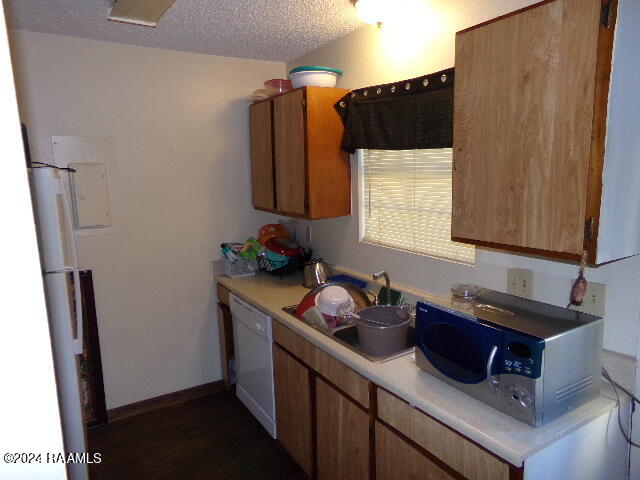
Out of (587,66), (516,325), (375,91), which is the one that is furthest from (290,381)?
(587,66)

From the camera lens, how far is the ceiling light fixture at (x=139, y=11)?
1.96 meters

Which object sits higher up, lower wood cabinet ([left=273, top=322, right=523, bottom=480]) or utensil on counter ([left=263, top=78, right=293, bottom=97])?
utensil on counter ([left=263, top=78, right=293, bottom=97])

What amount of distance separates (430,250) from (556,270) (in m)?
0.68

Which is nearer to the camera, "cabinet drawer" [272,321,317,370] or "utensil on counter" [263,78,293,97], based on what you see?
"cabinet drawer" [272,321,317,370]

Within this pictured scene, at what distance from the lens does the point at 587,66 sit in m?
1.13

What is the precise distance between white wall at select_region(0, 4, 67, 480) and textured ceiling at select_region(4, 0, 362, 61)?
1743mm

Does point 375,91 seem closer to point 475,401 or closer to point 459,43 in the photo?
point 459,43

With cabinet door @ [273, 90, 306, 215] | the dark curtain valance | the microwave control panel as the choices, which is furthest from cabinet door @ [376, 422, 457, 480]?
cabinet door @ [273, 90, 306, 215]

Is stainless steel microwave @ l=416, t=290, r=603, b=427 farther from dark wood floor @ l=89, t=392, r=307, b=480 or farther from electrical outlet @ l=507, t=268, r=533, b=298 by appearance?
dark wood floor @ l=89, t=392, r=307, b=480

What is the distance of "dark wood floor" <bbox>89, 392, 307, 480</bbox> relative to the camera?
236 centimetres

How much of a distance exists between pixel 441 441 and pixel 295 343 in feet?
3.09

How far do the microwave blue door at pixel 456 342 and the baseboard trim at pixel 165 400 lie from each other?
2.11 meters

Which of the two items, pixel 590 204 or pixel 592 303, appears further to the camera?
pixel 592 303

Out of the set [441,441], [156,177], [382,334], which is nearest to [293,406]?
[382,334]
